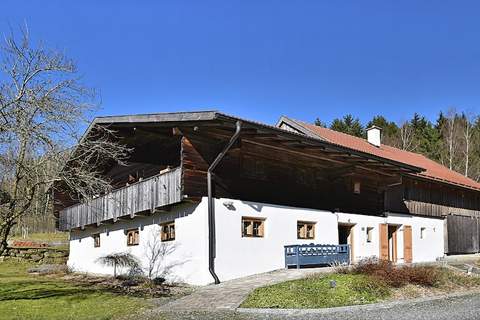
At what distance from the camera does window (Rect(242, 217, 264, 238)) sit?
17.5 meters

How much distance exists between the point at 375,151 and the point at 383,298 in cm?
1724

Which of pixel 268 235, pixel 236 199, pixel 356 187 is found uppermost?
pixel 356 187

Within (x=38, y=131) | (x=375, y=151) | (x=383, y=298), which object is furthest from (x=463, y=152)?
(x=38, y=131)

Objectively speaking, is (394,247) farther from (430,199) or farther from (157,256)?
(157,256)

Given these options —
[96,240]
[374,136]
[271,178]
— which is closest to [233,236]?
[271,178]

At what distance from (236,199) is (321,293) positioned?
5.88 meters

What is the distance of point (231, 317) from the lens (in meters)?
10.7

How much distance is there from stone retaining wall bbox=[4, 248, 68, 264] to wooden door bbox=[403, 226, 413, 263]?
1939 cm

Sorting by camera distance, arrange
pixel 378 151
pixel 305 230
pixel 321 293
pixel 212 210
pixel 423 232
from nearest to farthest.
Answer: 1. pixel 321 293
2. pixel 212 210
3. pixel 305 230
4. pixel 423 232
5. pixel 378 151

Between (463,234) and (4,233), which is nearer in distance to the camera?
(4,233)

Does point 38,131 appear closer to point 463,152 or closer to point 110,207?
point 110,207

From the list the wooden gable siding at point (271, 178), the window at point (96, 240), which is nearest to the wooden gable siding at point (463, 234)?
the wooden gable siding at point (271, 178)

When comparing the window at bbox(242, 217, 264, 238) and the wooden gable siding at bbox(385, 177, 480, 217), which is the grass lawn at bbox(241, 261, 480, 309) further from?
the wooden gable siding at bbox(385, 177, 480, 217)

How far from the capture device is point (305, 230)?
19.7 metres
